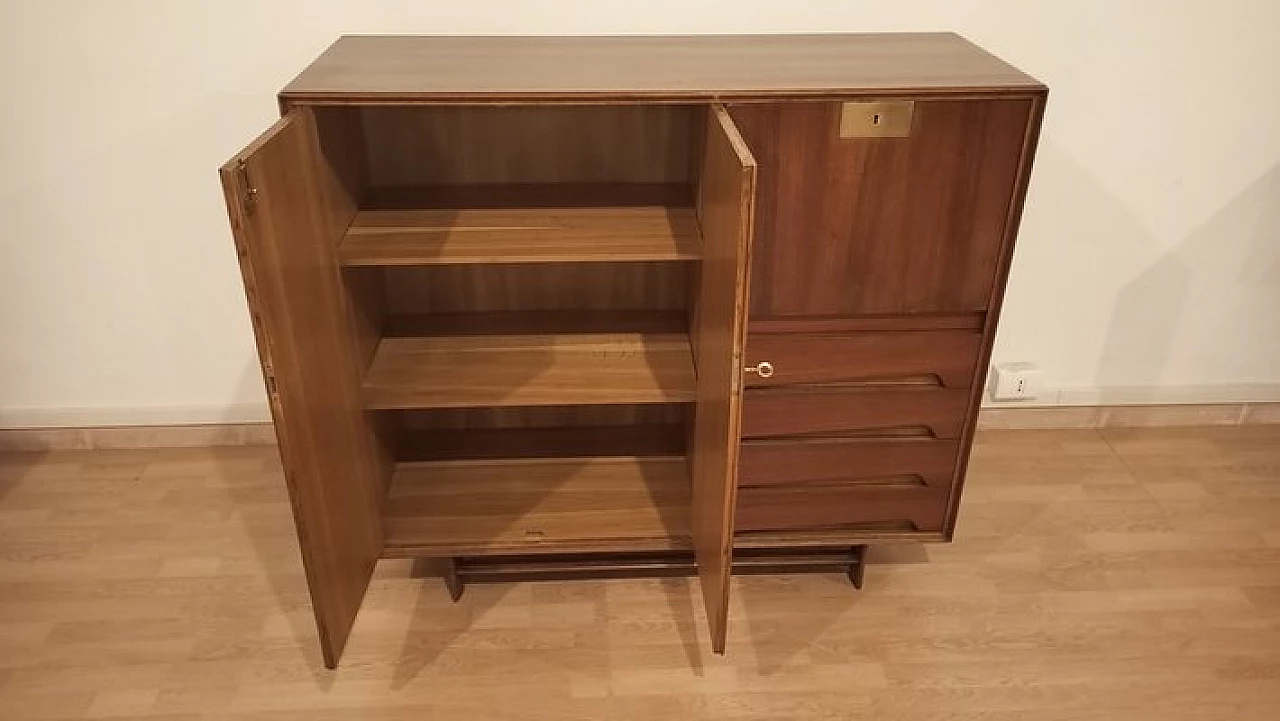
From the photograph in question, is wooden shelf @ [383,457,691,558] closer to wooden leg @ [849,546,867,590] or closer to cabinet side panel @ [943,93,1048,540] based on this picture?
wooden leg @ [849,546,867,590]

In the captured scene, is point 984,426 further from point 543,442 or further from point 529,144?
point 529,144

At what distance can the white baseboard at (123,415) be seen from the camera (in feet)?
7.97

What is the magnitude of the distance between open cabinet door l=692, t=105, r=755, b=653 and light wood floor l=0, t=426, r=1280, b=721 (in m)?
0.29

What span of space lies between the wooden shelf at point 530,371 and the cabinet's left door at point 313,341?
0.11 metres

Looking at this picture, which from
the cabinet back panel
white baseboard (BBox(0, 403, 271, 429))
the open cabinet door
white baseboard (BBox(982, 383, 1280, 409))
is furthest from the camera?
white baseboard (BBox(982, 383, 1280, 409))

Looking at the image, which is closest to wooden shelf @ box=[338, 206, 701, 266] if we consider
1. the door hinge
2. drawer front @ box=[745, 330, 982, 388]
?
drawer front @ box=[745, 330, 982, 388]

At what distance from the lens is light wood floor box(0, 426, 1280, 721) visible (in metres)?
1.77

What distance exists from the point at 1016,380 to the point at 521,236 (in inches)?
58.7

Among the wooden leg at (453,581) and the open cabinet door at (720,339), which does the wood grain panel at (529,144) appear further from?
the wooden leg at (453,581)

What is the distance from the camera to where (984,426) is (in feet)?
8.56

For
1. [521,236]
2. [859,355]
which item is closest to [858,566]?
[859,355]

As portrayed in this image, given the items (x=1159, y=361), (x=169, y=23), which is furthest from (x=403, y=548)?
(x=1159, y=361)

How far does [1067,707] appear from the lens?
1.75 m

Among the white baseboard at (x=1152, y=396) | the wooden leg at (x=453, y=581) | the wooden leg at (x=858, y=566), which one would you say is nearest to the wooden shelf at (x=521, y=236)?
the wooden leg at (x=453, y=581)
